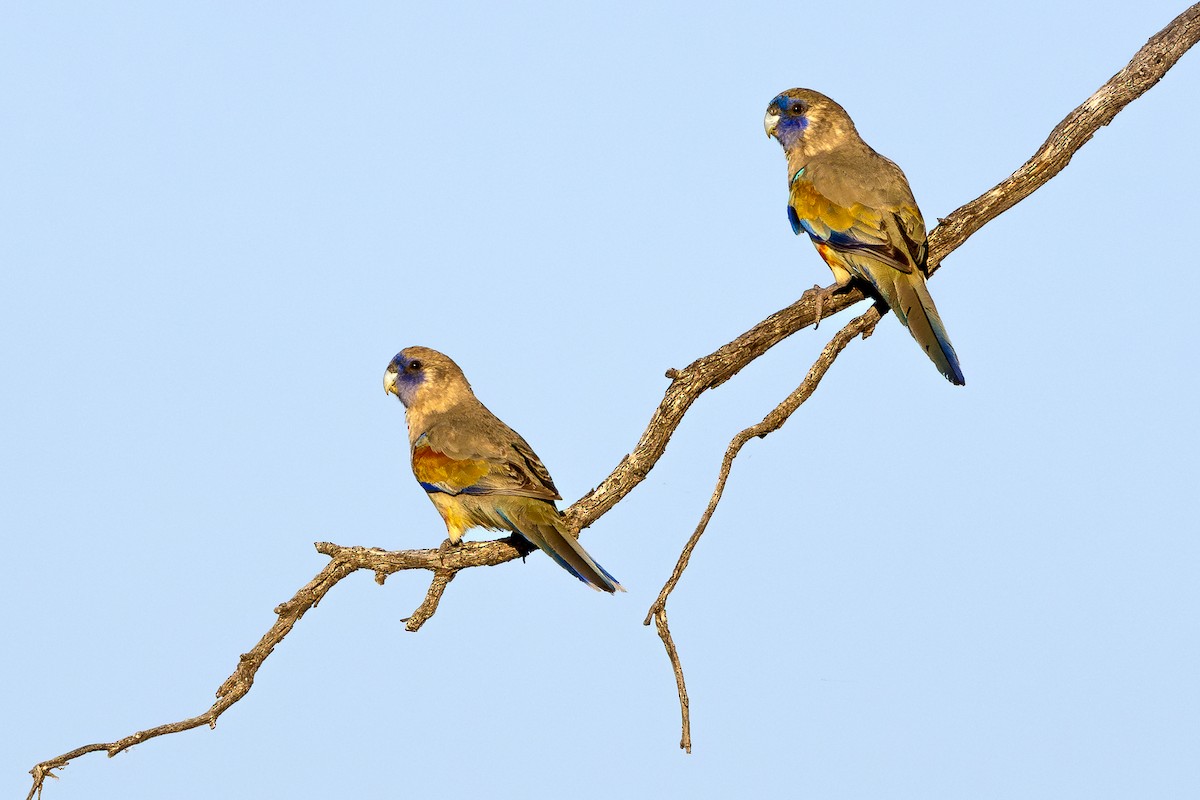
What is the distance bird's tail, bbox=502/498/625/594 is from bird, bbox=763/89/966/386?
2120mm

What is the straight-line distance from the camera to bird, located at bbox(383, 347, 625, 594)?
23.2 ft

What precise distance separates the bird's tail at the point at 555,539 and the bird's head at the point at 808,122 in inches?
134

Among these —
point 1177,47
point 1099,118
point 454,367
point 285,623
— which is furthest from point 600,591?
point 1177,47

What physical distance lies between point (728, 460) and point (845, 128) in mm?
3045

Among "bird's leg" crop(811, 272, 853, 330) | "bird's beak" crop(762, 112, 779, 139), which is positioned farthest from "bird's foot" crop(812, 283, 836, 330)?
"bird's beak" crop(762, 112, 779, 139)

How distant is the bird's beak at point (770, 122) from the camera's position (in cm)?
911

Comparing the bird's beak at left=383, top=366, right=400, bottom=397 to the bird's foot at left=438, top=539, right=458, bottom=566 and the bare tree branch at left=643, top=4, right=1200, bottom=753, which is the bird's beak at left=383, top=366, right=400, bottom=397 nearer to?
the bird's foot at left=438, top=539, right=458, bottom=566

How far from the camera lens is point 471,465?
296 inches

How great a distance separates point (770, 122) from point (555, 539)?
3785 millimetres

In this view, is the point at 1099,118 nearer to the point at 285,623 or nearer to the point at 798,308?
the point at 798,308

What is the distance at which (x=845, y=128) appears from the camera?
348 inches

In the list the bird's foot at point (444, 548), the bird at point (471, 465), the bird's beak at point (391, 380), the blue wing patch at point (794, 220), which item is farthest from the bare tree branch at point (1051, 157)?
the bird's beak at point (391, 380)

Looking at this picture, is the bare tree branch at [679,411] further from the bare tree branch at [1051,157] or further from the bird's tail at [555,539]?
the bird's tail at [555,539]

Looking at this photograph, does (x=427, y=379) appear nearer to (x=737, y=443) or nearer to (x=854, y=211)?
(x=737, y=443)
